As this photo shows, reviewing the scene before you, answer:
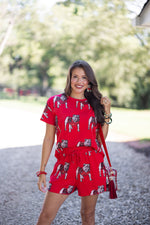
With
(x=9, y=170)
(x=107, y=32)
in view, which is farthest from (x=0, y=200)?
(x=107, y=32)

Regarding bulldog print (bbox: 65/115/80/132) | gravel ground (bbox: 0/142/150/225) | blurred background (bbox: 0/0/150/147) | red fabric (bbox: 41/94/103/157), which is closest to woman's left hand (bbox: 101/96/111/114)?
red fabric (bbox: 41/94/103/157)

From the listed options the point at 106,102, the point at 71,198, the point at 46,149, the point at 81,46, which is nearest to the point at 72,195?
the point at 71,198

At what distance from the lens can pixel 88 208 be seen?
79.2 inches

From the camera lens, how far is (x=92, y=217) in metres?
2.05

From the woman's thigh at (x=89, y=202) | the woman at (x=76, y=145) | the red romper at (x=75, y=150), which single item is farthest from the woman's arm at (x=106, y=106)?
the woman's thigh at (x=89, y=202)

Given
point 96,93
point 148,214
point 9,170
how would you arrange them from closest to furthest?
point 96,93, point 148,214, point 9,170

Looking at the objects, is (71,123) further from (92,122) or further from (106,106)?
(106,106)

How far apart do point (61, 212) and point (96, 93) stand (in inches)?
83.2

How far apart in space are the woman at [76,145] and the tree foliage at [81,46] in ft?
65.8

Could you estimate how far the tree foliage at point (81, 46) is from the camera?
2222cm

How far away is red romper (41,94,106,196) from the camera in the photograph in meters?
1.95

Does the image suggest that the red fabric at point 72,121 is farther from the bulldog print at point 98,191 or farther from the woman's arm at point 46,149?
the bulldog print at point 98,191

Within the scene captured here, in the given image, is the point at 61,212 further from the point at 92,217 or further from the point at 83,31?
the point at 83,31

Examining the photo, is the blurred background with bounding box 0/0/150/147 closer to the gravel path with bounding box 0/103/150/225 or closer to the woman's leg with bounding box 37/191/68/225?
the gravel path with bounding box 0/103/150/225
